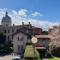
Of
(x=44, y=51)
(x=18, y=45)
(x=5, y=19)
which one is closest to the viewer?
(x=44, y=51)

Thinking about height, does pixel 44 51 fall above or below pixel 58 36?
below

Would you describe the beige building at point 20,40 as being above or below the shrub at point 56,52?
above

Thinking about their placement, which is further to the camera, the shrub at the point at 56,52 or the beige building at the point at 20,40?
the beige building at the point at 20,40

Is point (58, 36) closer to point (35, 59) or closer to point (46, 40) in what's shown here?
point (46, 40)

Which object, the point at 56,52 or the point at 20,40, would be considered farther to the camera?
the point at 20,40

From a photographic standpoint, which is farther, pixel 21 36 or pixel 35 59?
pixel 21 36

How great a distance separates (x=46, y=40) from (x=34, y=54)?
103 feet

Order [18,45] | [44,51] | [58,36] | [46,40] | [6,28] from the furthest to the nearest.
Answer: [6,28] → [18,45] → [46,40] → [58,36] → [44,51]

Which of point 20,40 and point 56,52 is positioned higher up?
point 20,40

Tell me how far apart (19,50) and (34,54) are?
106 ft

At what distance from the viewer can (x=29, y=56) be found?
154 inches

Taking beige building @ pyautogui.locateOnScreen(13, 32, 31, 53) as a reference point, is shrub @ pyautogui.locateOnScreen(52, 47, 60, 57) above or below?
below

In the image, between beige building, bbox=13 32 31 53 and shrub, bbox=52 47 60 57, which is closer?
shrub, bbox=52 47 60 57

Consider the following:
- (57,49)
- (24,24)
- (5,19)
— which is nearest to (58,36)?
(57,49)
